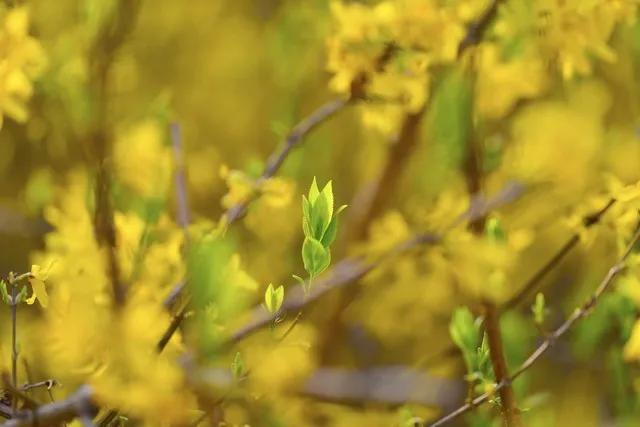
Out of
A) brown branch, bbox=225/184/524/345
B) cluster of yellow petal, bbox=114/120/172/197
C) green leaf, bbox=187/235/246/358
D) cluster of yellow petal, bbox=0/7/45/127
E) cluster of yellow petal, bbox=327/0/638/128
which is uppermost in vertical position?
cluster of yellow petal, bbox=114/120/172/197

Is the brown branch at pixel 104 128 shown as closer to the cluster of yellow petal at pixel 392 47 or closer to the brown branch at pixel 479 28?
the cluster of yellow petal at pixel 392 47

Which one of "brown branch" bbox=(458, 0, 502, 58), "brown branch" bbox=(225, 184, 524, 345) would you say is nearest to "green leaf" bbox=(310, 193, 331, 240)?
"brown branch" bbox=(225, 184, 524, 345)

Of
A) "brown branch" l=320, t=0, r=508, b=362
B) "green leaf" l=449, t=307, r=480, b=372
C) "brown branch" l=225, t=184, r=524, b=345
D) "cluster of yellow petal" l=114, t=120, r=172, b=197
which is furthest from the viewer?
"brown branch" l=320, t=0, r=508, b=362

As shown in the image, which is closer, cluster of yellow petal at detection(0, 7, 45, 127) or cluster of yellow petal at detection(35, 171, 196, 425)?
cluster of yellow petal at detection(35, 171, 196, 425)

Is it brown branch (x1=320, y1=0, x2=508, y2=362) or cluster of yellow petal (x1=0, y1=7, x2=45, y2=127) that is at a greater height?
brown branch (x1=320, y1=0, x2=508, y2=362)

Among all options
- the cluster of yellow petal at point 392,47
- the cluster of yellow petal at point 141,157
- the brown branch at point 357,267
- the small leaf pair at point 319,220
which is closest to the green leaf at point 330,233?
the small leaf pair at point 319,220

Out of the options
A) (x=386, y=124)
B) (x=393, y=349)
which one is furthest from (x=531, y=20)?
(x=393, y=349)

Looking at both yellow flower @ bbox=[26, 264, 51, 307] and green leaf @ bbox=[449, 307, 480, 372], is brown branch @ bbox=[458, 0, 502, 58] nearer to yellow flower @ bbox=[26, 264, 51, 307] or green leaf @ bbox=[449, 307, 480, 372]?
green leaf @ bbox=[449, 307, 480, 372]

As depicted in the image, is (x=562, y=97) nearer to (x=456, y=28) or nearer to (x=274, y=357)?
(x=456, y=28)

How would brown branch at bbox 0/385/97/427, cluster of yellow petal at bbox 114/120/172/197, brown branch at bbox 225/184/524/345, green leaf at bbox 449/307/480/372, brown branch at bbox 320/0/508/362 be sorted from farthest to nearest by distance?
1. brown branch at bbox 320/0/508/362
2. cluster of yellow petal at bbox 114/120/172/197
3. brown branch at bbox 225/184/524/345
4. green leaf at bbox 449/307/480/372
5. brown branch at bbox 0/385/97/427
